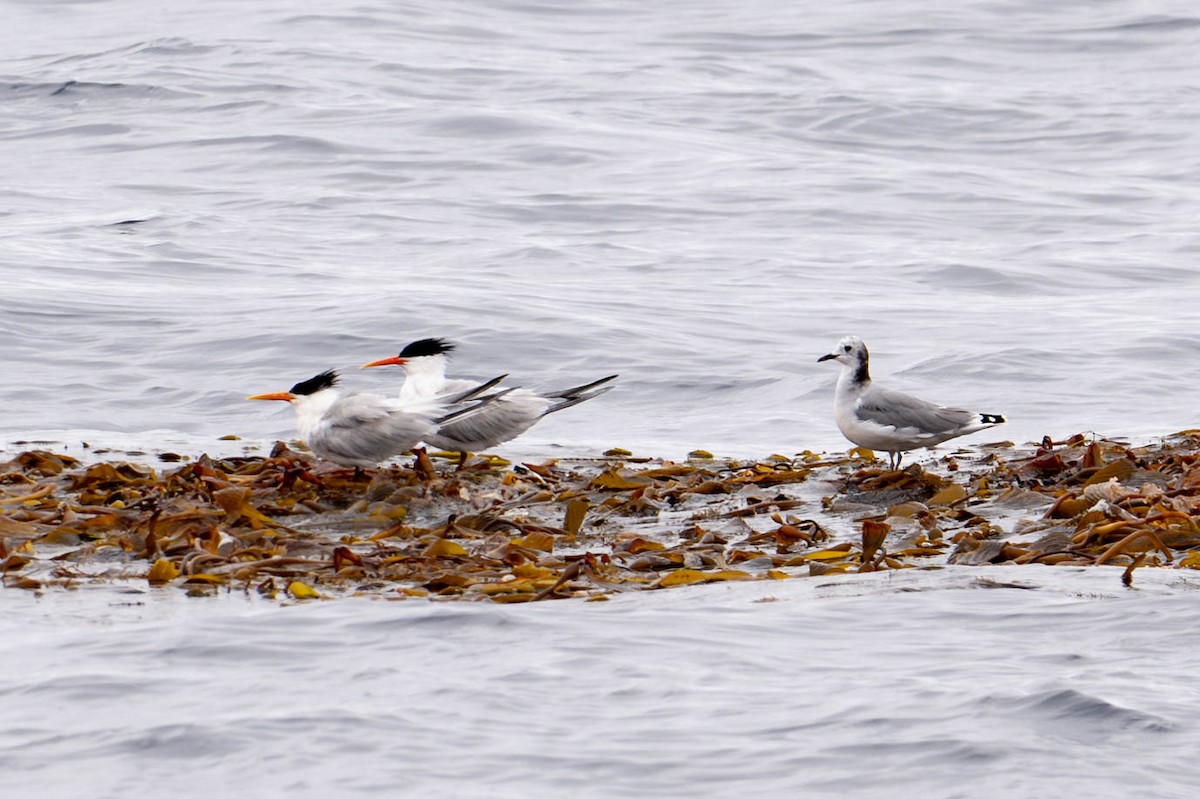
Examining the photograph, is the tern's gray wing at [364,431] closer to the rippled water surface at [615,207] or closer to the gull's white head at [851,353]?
the gull's white head at [851,353]

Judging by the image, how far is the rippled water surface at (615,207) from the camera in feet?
46.9

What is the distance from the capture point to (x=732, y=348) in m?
15.5

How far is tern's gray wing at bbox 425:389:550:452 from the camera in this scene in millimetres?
9273

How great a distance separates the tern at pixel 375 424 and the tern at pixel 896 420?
190 centimetres

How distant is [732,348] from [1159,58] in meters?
24.2

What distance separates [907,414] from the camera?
30.0ft

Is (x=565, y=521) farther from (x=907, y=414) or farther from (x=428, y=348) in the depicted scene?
(x=428, y=348)

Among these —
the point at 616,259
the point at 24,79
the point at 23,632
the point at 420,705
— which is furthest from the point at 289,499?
the point at 24,79

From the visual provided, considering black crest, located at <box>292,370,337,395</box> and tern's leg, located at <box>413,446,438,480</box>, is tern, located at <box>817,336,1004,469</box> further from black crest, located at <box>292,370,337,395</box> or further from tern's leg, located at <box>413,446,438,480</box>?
black crest, located at <box>292,370,337,395</box>

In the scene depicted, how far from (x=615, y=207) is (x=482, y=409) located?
44.3ft

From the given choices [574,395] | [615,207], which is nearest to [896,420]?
[574,395]

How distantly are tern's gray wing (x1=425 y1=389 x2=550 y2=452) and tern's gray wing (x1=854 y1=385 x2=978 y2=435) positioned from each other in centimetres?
180

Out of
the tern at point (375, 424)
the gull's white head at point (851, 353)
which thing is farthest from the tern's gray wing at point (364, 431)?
the gull's white head at point (851, 353)

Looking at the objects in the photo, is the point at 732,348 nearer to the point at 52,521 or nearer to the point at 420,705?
the point at 52,521
